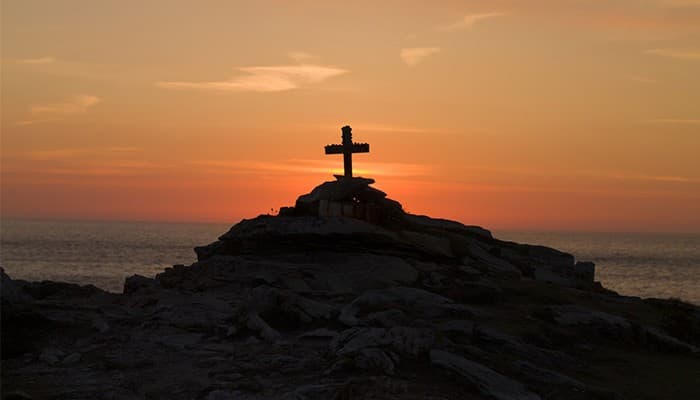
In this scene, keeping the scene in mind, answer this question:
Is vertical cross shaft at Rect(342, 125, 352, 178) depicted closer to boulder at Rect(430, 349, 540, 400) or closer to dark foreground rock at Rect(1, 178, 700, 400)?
dark foreground rock at Rect(1, 178, 700, 400)

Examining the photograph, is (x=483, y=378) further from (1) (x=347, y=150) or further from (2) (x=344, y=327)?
(1) (x=347, y=150)

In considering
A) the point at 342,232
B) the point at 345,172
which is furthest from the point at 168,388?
the point at 345,172

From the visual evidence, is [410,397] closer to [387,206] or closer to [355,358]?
[355,358]

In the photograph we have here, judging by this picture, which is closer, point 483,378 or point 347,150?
point 483,378

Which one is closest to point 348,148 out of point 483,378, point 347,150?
point 347,150

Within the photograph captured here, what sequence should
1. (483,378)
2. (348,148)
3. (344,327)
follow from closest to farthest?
(483,378) < (344,327) < (348,148)

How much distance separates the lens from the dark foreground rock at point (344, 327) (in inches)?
637

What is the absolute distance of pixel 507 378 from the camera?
16406mm

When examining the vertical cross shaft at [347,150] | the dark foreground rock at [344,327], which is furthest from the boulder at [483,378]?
the vertical cross shaft at [347,150]

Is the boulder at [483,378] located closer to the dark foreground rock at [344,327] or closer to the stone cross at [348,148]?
the dark foreground rock at [344,327]

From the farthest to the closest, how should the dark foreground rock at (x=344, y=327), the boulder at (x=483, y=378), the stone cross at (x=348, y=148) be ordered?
the stone cross at (x=348, y=148)
the dark foreground rock at (x=344, y=327)
the boulder at (x=483, y=378)

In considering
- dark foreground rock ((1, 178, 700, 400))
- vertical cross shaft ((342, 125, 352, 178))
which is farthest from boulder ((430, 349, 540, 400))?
vertical cross shaft ((342, 125, 352, 178))

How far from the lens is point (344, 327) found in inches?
806

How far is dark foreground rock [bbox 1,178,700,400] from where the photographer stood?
16.2 meters
